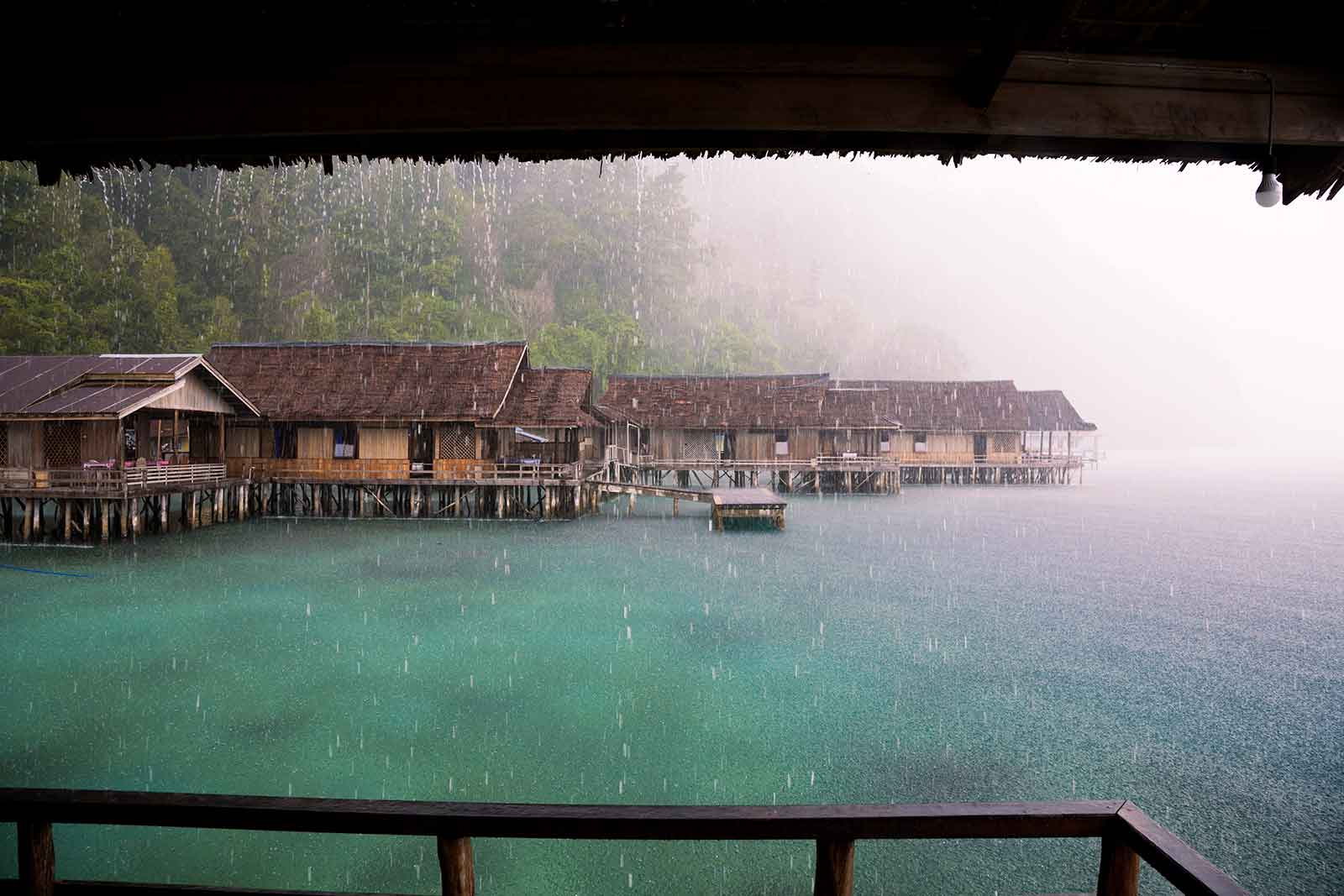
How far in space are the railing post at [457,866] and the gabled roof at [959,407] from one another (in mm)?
36579

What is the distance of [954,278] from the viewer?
128m

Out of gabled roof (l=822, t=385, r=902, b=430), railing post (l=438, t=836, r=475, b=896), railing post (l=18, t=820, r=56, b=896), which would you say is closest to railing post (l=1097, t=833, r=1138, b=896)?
railing post (l=438, t=836, r=475, b=896)

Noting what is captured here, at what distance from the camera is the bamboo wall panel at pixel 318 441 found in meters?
23.0

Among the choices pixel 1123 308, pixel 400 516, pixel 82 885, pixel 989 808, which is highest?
pixel 1123 308

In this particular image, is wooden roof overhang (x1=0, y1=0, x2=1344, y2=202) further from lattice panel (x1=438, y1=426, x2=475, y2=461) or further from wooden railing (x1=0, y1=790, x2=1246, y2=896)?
lattice panel (x1=438, y1=426, x2=475, y2=461)

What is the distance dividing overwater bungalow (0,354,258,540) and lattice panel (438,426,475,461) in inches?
233

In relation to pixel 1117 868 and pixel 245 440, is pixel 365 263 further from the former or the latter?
pixel 1117 868

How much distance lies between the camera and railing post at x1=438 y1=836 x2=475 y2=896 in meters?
2.20

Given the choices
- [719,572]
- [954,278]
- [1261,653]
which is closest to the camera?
[1261,653]

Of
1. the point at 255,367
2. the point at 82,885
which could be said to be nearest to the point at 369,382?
the point at 255,367

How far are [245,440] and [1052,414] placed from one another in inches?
1593

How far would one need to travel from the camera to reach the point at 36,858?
2.22 metres

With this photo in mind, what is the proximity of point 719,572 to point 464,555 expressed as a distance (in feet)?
19.8

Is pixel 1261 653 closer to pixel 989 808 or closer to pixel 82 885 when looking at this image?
pixel 989 808
